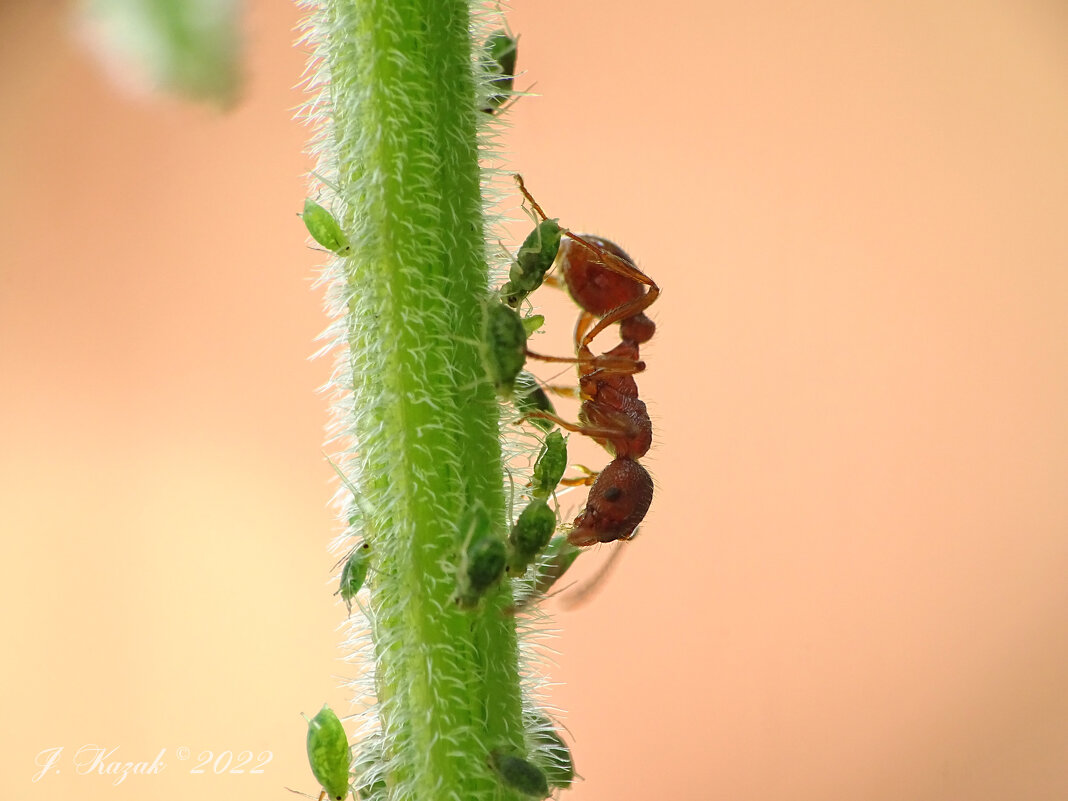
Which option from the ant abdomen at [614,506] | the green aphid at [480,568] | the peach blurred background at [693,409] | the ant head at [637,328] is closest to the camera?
the green aphid at [480,568]

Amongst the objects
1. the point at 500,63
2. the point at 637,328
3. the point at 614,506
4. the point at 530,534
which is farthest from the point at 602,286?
the point at 530,534

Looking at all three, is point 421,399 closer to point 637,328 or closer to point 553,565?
point 553,565

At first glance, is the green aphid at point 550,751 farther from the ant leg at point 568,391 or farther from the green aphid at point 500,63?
the ant leg at point 568,391

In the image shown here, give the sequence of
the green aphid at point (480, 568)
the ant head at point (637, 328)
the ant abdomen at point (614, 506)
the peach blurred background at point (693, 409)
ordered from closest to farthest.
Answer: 1. the green aphid at point (480, 568)
2. the ant abdomen at point (614, 506)
3. the ant head at point (637, 328)
4. the peach blurred background at point (693, 409)

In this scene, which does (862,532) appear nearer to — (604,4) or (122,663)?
(604,4)

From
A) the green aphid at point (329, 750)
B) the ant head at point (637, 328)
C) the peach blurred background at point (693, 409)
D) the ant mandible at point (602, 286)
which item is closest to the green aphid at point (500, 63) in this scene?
the green aphid at point (329, 750)
